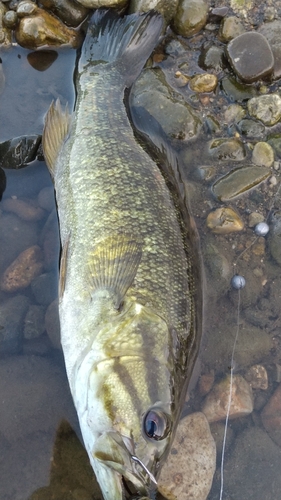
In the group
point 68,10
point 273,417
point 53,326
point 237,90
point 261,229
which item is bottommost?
point 273,417

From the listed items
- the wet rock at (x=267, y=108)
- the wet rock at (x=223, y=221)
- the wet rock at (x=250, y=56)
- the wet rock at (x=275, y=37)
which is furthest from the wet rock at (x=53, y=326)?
the wet rock at (x=275, y=37)

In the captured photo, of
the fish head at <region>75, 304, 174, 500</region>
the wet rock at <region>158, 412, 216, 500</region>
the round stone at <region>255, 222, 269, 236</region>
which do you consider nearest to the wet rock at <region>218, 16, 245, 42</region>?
the round stone at <region>255, 222, 269, 236</region>

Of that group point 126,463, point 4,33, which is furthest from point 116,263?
point 4,33

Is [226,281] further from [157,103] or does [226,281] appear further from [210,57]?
[210,57]

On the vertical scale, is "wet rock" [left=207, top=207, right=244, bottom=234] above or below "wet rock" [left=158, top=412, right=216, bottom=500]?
above

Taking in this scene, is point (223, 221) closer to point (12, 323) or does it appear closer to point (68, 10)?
point (12, 323)

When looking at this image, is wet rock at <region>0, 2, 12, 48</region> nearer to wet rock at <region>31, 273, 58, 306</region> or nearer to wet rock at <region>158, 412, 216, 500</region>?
wet rock at <region>31, 273, 58, 306</region>

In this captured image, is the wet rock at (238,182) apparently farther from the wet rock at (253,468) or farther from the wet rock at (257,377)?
the wet rock at (253,468)
